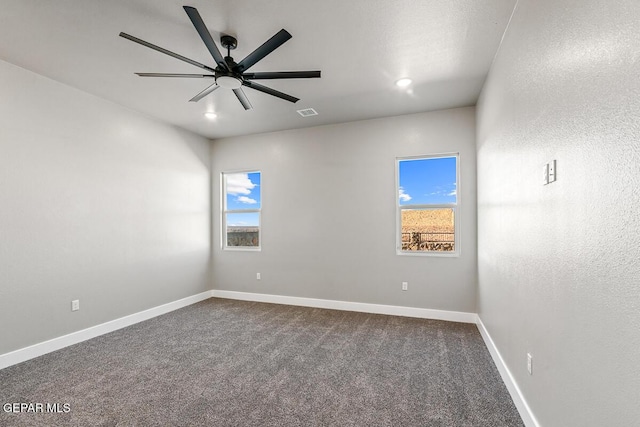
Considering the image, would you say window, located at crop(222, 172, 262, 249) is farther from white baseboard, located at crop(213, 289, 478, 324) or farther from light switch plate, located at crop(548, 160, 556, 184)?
light switch plate, located at crop(548, 160, 556, 184)

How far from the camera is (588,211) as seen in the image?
1.21 m

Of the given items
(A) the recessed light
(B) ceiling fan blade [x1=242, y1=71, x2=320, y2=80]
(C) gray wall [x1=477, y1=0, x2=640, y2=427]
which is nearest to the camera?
(C) gray wall [x1=477, y1=0, x2=640, y2=427]

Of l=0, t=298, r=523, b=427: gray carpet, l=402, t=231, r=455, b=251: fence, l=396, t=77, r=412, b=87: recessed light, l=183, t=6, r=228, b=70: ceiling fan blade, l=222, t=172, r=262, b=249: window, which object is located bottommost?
l=0, t=298, r=523, b=427: gray carpet

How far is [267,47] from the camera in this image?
2.13 metres

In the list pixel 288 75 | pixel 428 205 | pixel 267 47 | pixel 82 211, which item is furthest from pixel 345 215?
pixel 82 211

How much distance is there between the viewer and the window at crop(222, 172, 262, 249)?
5.23 meters

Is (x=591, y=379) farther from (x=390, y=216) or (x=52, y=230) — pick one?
(x=52, y=230)

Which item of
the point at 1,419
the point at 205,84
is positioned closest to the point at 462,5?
the point at 205,84

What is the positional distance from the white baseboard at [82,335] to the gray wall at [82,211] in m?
0.06

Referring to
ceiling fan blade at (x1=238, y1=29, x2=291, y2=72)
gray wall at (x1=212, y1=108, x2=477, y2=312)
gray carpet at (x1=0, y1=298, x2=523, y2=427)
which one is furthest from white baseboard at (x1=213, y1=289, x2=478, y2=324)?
ceiling fan blade at (x1=238, y1=29, x2=291, y2=72)

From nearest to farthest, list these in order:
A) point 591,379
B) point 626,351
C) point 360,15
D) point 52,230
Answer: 1. point 626,351
2. point 591,379
3. point 360,15
4. point 52,230

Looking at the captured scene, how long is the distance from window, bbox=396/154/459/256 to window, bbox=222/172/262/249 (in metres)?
2.36

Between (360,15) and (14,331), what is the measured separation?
13.4ft

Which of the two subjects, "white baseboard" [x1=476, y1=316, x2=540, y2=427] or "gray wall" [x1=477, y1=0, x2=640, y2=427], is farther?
"white baseboard" [x1=476, y1=316, x2=540, y2=427]
